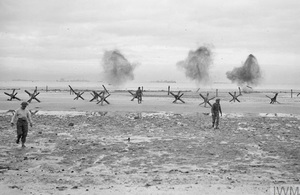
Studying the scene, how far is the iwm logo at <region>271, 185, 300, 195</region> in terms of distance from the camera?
23.0 ft

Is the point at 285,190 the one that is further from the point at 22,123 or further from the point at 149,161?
the point at 22,123

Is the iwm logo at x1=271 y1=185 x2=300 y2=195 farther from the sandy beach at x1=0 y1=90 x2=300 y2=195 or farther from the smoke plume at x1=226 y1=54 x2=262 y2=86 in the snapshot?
the smoke plume at x1=226 y1=54 x2=262 y2=86

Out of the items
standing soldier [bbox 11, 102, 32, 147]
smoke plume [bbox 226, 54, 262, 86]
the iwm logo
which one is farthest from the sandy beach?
smoke plume [bbox 226, 54, 262, 86]

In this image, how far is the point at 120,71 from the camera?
2904 inches

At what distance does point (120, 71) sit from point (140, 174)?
66.0m

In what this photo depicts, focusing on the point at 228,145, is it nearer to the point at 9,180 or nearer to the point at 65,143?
the point at 65,143

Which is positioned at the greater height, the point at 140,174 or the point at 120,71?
the point at 120,71

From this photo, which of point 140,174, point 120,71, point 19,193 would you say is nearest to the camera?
point 19,193

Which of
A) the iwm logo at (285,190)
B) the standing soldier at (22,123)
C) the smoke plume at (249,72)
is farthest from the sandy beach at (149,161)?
the smoke plume at (249,72)

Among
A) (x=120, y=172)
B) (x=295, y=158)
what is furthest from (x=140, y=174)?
(x=295, y=158)

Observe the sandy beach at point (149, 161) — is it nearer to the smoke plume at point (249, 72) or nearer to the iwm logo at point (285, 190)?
the iwm logo at point (285, 190)

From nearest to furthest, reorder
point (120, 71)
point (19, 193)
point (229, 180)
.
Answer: point (19, 193) → point (229, 180) → point (120, 71)

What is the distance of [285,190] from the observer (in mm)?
7195

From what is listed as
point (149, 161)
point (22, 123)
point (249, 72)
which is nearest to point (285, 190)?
point (149, 161)
